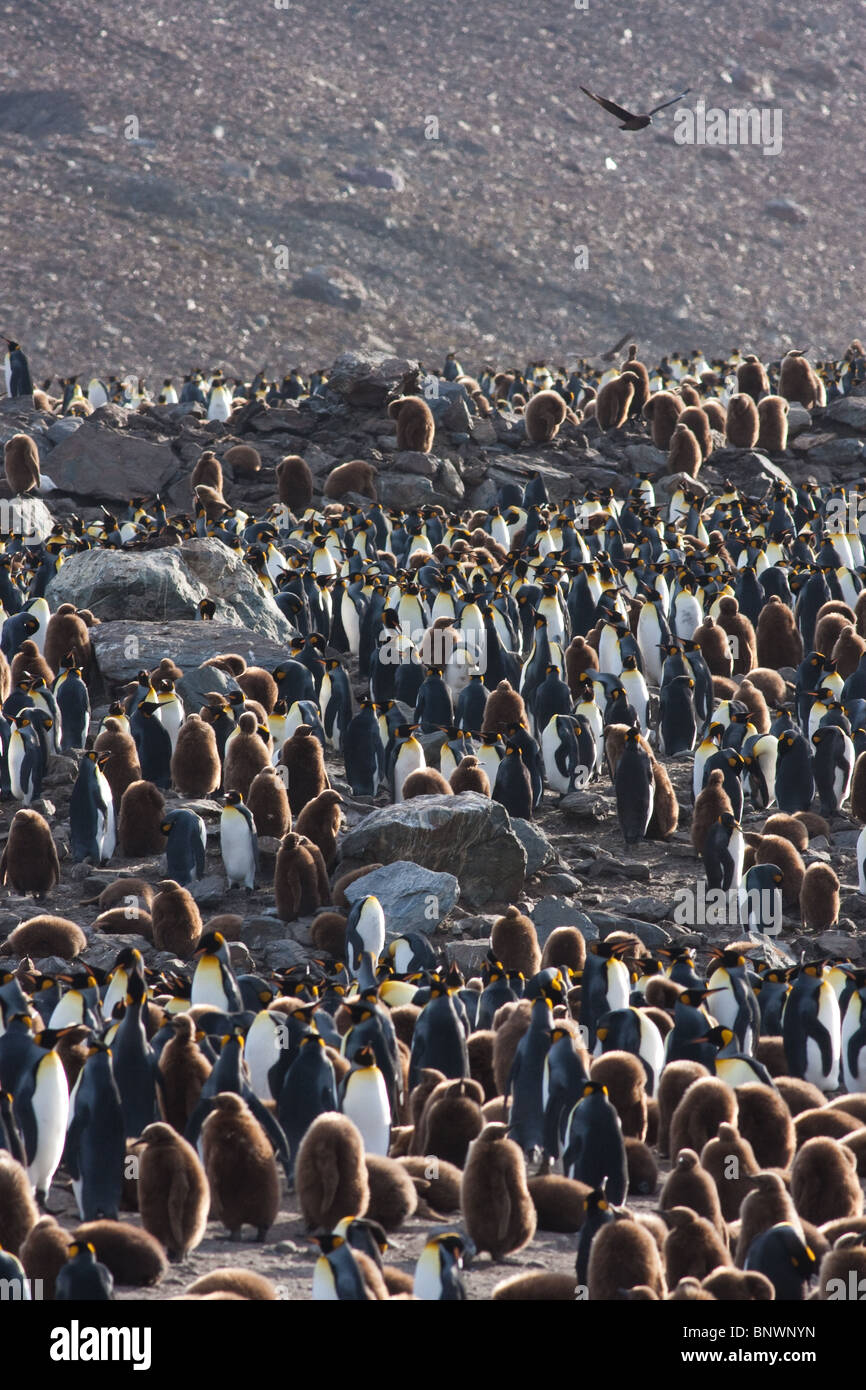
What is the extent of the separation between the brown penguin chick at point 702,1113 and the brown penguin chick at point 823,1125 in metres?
0.48

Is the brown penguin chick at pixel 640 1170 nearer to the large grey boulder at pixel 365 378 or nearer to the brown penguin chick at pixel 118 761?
the brown penguin chick at pixel 118 761

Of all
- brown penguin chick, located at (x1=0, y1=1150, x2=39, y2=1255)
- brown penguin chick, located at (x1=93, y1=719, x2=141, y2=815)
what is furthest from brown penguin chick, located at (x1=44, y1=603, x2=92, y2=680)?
brown penguin chick, located at (x1=0, y1=1150, x2=39, y2=1255)

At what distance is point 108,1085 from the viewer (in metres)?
6.46

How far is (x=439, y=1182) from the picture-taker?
6.62 meters

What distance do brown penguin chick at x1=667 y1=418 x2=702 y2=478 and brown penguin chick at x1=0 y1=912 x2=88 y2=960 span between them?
1404 cm

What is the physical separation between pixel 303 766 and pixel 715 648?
496cm

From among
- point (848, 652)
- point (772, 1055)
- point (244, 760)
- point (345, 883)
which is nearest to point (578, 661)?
point (848, 652)

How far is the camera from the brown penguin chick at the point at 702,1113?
22.7 feet

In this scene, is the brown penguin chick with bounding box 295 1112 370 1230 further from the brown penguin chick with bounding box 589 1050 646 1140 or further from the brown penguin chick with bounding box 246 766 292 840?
the brown penguin chick with bounding box 246 766 292 840

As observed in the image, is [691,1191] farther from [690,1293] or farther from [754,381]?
[754,381]

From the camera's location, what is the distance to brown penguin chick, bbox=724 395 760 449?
22.7 metres

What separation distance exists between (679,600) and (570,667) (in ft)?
6.12
